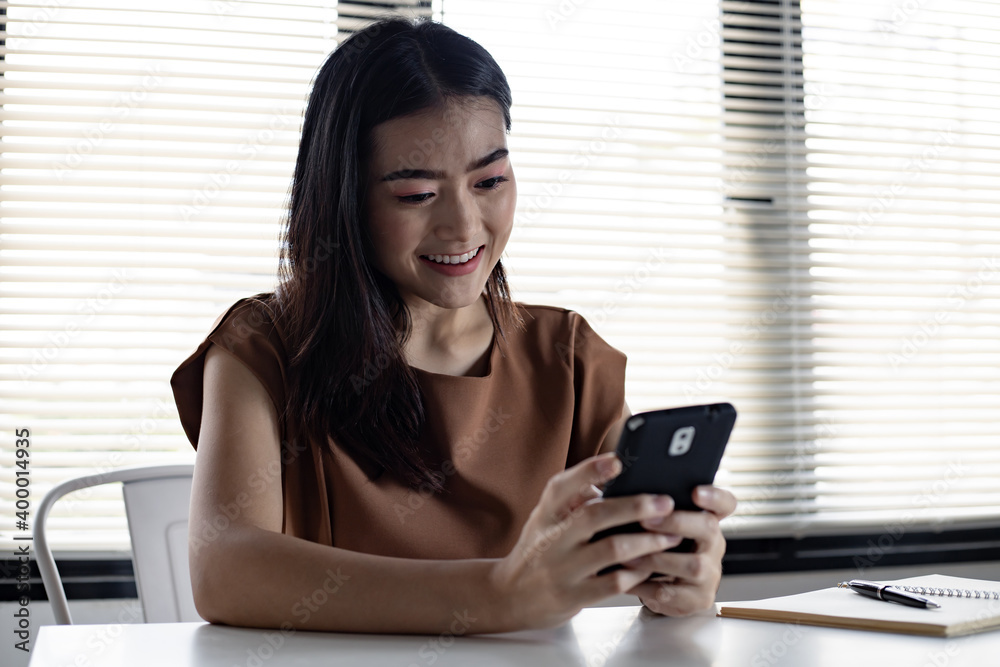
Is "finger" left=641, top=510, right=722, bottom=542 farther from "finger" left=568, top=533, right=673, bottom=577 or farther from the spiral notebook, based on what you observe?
the spiral notebook

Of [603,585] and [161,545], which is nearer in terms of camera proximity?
[603,585]

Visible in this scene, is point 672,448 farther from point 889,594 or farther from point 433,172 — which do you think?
point 433,172

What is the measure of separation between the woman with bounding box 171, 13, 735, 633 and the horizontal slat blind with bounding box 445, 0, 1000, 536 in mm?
784

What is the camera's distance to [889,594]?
87 centimetres

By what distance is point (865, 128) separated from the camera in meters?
2.22

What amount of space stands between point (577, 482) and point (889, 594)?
45cm

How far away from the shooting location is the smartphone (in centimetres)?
64

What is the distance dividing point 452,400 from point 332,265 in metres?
0.26

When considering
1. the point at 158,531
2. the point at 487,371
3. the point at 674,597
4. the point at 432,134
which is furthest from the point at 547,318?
the point at 158,531

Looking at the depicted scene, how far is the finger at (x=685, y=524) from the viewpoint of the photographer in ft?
2.30

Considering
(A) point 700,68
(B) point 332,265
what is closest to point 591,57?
(A) point 700,68

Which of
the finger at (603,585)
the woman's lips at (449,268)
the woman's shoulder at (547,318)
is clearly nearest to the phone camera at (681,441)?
the finger at (603,585)

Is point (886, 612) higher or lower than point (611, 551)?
lower

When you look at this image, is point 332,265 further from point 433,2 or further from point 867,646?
point 433,2
